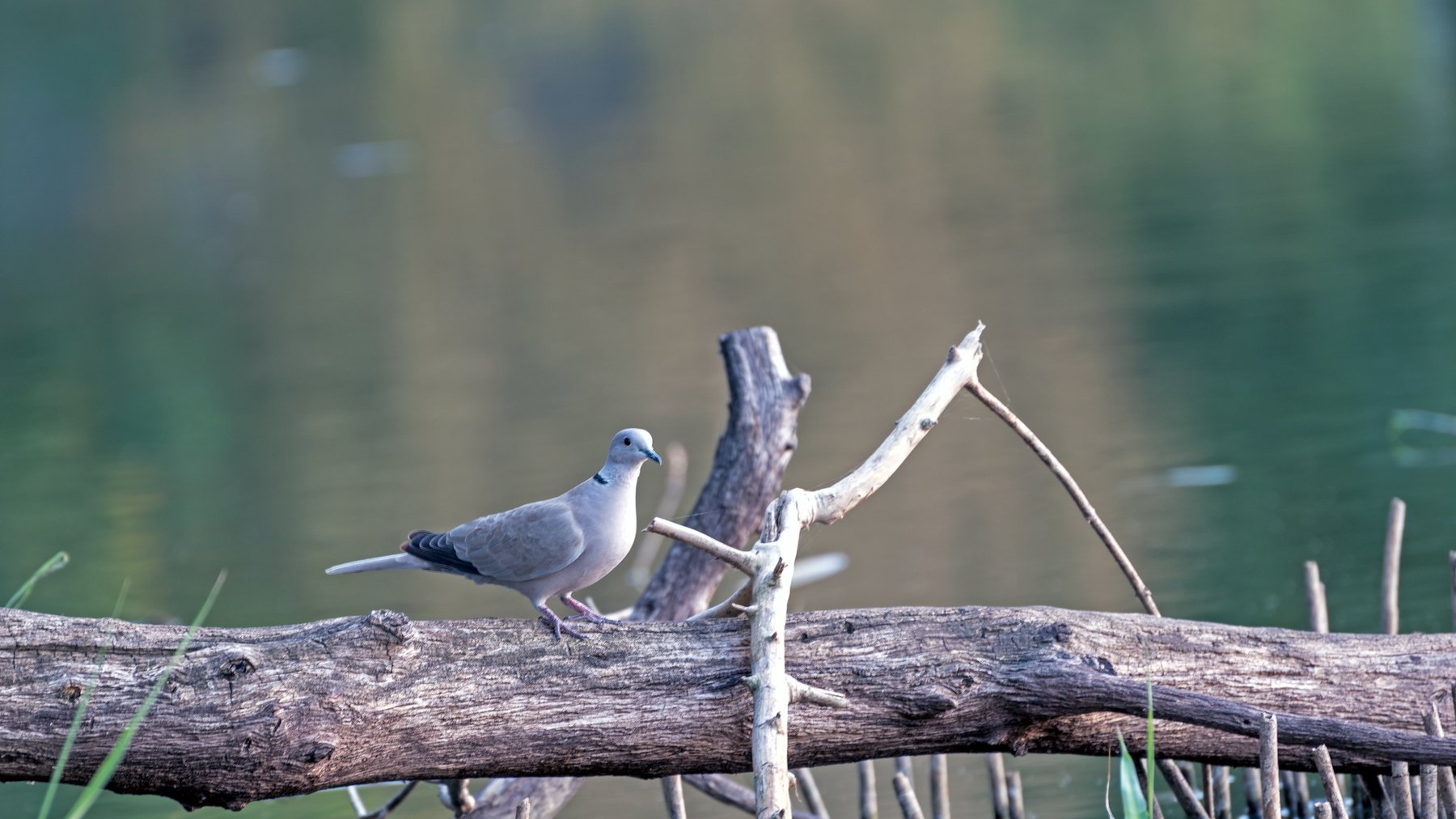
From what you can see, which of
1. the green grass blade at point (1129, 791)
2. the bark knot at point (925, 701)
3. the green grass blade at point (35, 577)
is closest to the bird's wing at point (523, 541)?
the bark knot at point (925, 701)

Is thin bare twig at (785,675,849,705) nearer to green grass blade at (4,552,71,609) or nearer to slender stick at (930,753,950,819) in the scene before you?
slender stick at (930,753,950,819)

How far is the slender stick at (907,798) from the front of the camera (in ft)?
14.9

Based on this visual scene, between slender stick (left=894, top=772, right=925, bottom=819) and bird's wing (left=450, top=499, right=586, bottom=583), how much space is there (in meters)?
1.22

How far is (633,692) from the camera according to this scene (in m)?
3.77

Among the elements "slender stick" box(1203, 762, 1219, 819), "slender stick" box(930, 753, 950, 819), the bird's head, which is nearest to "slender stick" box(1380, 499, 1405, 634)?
"slender stick" box(1203, 762, 1219, 819)

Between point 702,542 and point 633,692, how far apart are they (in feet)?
1.29

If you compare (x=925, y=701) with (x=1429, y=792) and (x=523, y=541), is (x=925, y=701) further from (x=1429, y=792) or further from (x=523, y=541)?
(x=1429, y=792)

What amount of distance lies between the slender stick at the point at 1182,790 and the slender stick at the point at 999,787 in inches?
31.4

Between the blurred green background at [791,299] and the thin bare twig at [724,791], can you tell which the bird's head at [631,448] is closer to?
the thin bare twig at [724,791]

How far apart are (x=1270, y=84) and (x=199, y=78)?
21.3m

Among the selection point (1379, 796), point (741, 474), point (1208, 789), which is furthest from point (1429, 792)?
point (741, 474)

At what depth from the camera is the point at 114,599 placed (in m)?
9.45

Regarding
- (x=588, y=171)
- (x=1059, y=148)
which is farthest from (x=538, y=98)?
(x=1059, y=148)

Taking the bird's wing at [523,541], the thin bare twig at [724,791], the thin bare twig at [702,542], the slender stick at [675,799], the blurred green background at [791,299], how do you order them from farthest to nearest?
the blurred green background at [791,299]
the thin bare twig at [724,791]
the slender stick at [675,799]
the bird's wing at [523,541]
the thin bare twig at [702,542]
